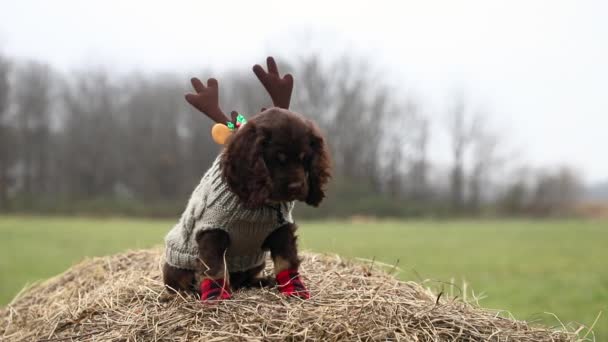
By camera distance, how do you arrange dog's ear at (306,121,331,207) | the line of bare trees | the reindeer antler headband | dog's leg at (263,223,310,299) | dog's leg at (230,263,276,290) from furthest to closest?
the line of bare trees → dog's leg at (230,263,276,290) → the reindeer antler headband → dog's leg at (263,223,310,299) → dog's ear at (306,121,331,207)

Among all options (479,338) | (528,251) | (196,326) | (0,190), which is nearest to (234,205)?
(196,326)

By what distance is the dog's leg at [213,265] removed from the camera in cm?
288

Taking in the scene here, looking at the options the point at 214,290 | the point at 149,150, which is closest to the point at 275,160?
the point at 214,290

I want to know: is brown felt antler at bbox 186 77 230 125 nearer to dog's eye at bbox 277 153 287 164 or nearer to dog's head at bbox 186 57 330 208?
dog's head at bbox 186 57 330 208

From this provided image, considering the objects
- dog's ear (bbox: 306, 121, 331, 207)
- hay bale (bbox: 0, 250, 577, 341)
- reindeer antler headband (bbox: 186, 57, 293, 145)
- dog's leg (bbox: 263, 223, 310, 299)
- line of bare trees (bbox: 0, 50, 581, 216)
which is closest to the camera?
hay bale (bbox: 0, 250, 577, 341)

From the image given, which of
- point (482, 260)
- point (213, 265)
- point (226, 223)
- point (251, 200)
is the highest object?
point (251, 200)

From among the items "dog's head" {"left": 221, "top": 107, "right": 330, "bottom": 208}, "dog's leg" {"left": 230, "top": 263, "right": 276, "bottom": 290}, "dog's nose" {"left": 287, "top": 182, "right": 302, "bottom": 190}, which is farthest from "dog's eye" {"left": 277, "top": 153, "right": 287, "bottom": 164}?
"dog's leg" {"left": 230, "top": 263, "right": 276, "bottom": 290}

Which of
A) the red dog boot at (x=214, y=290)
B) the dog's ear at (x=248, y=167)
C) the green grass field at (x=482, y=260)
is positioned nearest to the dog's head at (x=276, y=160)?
the dog's ear at (x=248, y=167)

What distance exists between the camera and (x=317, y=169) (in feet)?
9.03

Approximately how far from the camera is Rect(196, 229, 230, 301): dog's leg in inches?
113

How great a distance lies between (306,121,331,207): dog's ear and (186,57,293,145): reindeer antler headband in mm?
455

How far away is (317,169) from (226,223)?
57 centimetres

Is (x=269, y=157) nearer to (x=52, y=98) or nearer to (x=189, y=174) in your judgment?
(x=189, y=174)

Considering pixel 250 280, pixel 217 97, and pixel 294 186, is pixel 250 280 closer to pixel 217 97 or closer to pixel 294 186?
pixel 294 186
